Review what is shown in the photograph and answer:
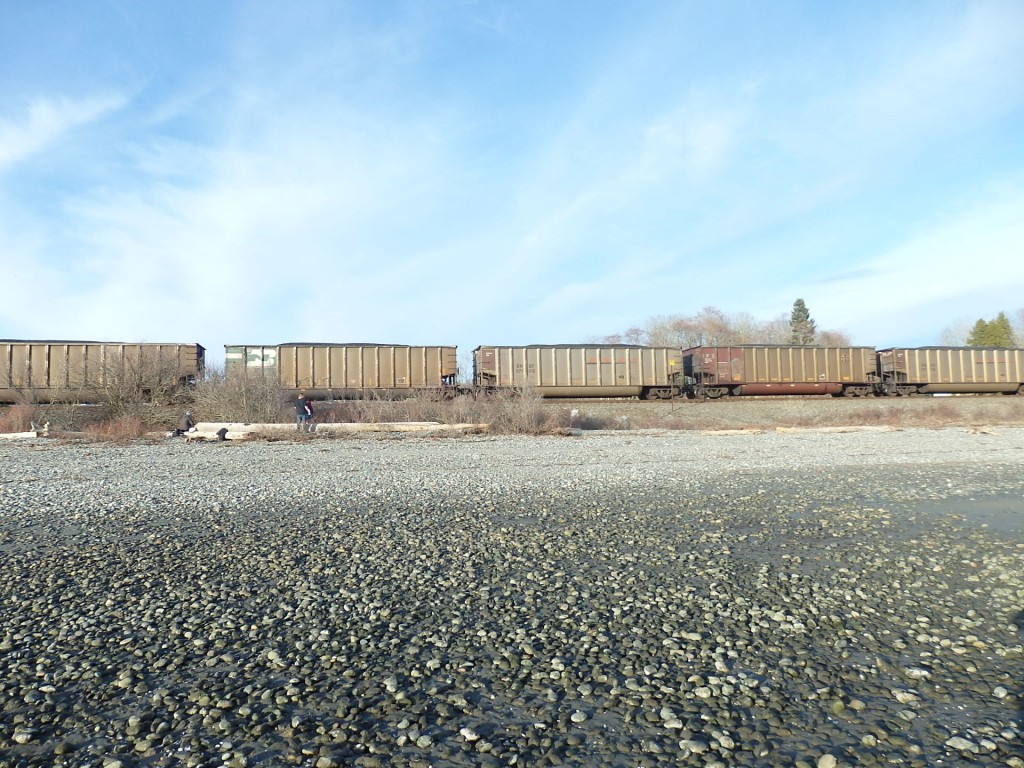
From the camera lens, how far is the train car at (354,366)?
3067cm

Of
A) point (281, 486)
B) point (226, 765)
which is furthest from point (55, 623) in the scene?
point (281, 486)

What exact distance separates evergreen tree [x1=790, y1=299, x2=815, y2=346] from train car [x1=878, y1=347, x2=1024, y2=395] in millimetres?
34658

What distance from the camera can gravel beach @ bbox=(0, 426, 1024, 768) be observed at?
8.86ft

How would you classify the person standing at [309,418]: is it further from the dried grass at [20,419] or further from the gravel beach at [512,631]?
the gravel beach at [512,631]

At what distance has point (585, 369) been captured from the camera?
3400cm

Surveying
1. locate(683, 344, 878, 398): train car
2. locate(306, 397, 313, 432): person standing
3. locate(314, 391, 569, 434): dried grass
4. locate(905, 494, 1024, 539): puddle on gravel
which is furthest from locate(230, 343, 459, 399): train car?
locate(905, 494, 1024, 539): puddle on gravel

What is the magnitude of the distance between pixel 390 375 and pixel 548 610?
28.5 m

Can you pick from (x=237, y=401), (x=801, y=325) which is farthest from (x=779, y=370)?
(x=801, y=325)

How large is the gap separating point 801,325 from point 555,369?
54.4 m

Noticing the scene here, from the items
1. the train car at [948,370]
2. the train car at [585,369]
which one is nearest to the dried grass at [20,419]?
the train car at [585,369]

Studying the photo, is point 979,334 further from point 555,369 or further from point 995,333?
point 555,369

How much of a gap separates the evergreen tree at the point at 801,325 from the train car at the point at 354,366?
5476 cm

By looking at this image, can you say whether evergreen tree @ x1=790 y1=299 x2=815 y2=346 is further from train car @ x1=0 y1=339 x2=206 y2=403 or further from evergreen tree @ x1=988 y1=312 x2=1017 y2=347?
train car @ x1=0 y1=339 x2=206 y2=403

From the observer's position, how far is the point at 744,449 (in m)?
16.2
